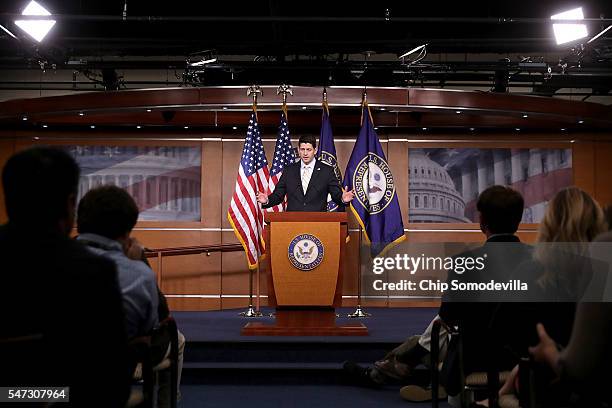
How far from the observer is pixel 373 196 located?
25.0 feet

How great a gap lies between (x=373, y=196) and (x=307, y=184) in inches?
49.2

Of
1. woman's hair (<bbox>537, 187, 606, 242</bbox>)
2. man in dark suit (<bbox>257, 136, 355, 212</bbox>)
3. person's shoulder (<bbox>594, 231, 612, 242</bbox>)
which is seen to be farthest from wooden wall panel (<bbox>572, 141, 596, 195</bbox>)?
person's shoulder (<bbox>594, 231, 612, 242</bbox>)

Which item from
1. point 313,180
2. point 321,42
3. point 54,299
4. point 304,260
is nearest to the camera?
point 54,299

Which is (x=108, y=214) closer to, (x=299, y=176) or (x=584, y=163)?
(x=299, y=176)

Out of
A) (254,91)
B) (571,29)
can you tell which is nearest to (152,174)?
(254,91)

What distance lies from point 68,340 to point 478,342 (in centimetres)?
198

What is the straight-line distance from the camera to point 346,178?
7625mm

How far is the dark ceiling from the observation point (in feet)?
30.2

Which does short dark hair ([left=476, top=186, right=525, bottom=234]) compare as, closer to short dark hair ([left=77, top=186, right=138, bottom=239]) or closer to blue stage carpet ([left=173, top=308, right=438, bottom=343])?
short dark hair ([left=77, top=186, right=138, bottom=239])

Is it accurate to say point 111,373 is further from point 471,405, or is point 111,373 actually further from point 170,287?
point 170,287

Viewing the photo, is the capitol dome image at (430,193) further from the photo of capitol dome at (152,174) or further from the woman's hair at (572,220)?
the woman's hair at (572,220)

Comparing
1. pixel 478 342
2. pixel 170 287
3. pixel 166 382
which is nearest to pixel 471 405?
pixel 478 342

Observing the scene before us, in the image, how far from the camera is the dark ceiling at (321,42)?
9219mm

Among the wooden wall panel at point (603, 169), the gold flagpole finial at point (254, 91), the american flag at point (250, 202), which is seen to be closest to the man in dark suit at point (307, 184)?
the american flag at point (250, 202)
